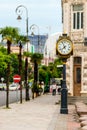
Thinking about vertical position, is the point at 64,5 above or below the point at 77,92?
above

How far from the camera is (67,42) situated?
31.8 meters

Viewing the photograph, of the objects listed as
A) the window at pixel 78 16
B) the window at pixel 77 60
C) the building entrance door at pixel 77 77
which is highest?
the window at pixel 78 16

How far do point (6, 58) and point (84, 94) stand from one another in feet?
27.7

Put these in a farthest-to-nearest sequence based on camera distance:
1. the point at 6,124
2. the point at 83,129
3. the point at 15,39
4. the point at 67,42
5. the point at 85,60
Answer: the point at 85,60 < the point at 15,39 < the point at 67,42 < the point at 6,124 < the point at 83,129

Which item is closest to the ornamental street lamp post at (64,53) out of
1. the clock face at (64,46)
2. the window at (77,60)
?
the clock face at (64,46)

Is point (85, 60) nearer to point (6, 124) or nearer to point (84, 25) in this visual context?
point (84, 25)

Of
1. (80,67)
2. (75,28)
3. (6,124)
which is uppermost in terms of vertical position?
(75,28)

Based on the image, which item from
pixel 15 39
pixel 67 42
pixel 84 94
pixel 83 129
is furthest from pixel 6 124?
pixel 84 94

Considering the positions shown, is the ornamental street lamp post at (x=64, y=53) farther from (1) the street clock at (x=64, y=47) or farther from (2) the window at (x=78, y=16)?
(2) the window at (x=78, y=16)

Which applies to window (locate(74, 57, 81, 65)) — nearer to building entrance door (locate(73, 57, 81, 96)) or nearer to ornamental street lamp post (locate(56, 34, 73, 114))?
building entrance door (locate(73, 57, 81, 96))

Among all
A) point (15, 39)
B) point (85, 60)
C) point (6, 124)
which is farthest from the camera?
point (85, 60)

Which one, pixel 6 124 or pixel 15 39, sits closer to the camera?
pixel 6 124

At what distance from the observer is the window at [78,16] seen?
143ft

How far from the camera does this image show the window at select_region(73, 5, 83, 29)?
43.6m
